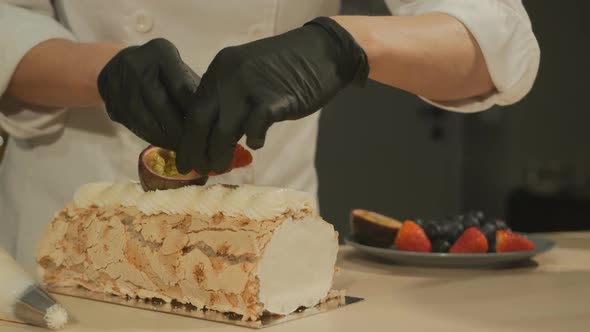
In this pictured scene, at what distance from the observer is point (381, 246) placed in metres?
1.84

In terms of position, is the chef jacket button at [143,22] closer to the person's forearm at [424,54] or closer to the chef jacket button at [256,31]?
the chef jacket button at [256,31]

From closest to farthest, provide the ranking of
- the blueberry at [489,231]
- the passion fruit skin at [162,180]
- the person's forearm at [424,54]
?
the passion fruit skin at [162,180] → the person's forearm at [424,54] → the blueberry at [489,231]

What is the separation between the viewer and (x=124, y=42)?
6.10ft

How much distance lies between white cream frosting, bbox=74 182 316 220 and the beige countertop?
169 mm

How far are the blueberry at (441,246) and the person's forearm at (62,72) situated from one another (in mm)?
739

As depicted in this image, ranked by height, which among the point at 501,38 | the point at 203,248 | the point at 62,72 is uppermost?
the point at 501,38

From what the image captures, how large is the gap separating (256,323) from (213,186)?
0.27m

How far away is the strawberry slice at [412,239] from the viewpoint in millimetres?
1761

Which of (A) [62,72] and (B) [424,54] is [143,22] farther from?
(B) [424,54]

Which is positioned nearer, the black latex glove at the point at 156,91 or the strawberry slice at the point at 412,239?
the black latex glove at the point at 156,91

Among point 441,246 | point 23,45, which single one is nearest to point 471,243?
point 441,246

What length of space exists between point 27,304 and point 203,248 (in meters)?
0.27

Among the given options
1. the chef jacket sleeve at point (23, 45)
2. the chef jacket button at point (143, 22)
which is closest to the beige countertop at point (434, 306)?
the chef jacket sleeve at point (23, 45)

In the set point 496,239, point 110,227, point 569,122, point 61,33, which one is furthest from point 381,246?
point 569,122
